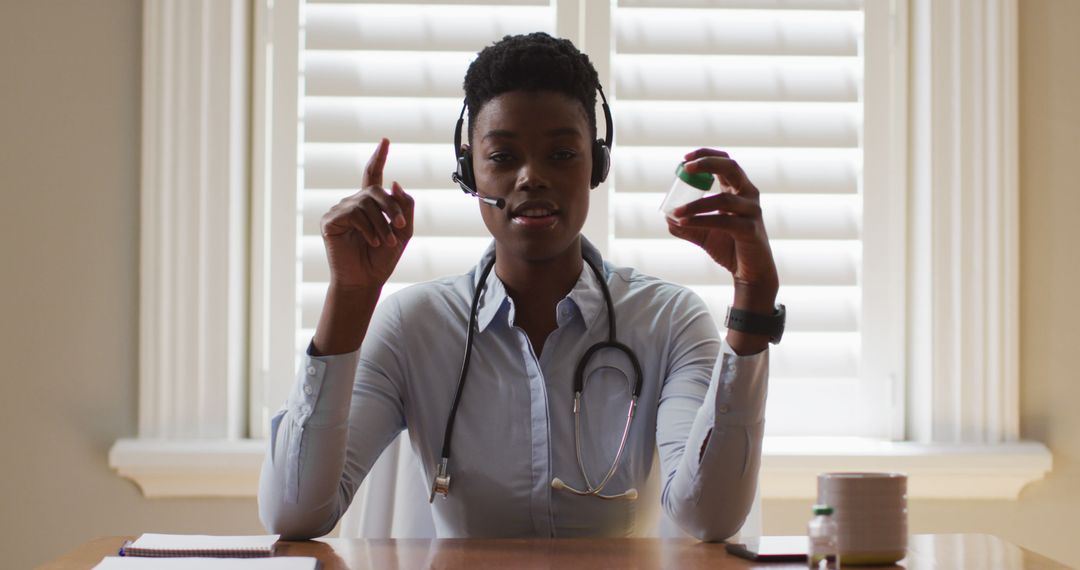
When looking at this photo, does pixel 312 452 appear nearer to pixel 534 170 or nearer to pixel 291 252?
pixel 534 170

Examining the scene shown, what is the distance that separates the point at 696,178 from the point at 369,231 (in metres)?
0.43

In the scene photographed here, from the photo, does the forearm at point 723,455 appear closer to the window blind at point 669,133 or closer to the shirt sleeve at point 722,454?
the shirt sleeve at point 722,454

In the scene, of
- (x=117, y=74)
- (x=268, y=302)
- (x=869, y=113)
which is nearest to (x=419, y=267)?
(x=268, y=302)

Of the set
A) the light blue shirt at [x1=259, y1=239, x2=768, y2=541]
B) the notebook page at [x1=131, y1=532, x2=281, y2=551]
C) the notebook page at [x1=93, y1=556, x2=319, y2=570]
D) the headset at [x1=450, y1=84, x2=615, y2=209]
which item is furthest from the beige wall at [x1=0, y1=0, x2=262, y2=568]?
the notebook page at [x1=93, y1=556, x2=319, y2=570]

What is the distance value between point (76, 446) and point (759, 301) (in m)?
1.73

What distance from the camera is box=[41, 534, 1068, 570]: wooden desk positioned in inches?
49.2

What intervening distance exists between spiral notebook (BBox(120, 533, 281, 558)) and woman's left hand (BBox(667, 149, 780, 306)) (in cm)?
65

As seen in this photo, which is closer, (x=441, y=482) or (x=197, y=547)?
(x=197, y=547)

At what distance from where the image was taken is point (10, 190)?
8.19 ft

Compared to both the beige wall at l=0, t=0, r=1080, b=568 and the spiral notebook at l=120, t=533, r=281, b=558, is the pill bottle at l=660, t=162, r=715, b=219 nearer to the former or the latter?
the spiral notebook at l=120, t=533, r=281, b=558

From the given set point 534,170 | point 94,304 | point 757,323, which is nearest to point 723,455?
point 757,323

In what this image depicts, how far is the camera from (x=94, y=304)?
2.50m

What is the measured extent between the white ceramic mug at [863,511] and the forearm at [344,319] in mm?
643

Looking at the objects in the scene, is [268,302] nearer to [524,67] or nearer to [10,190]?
[10,190]
